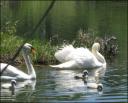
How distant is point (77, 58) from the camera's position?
21.1m

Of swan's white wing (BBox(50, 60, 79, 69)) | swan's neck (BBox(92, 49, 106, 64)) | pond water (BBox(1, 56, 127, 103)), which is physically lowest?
pond water (BBox(1, 56, 127, 103))

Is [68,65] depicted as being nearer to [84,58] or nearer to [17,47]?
[84,58]

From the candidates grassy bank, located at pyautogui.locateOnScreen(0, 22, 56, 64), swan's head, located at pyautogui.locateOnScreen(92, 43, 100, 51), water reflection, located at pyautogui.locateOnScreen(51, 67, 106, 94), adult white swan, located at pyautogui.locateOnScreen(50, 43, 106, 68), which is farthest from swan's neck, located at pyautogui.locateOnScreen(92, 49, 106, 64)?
grassy bank, located at pyautogui.locateOnScreen(0, 22, 56, 64)

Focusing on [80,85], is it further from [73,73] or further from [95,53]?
[95,53]

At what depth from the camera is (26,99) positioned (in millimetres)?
13930

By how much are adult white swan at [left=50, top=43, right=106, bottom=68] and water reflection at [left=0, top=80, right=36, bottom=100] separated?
143 inches

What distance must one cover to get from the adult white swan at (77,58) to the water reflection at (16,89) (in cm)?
363

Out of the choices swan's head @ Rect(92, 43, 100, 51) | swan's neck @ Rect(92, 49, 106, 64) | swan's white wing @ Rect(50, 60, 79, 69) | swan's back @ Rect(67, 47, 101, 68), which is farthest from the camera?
swan's head @ Rect(92, 43, 100, 51)

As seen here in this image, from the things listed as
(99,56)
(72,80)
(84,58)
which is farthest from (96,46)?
(72,80)

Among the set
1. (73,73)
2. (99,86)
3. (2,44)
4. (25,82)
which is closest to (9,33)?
(2,44)

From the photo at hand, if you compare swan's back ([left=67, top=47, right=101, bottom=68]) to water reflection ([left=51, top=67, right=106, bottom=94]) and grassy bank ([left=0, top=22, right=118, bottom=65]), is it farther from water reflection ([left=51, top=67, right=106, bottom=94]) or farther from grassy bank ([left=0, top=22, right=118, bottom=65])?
grassy bank ([left=0, top=22, right=118, bottom=65])

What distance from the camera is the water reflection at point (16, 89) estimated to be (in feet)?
47.5

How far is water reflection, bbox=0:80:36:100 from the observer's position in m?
14.5

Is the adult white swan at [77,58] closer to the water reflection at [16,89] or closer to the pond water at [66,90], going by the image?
the pond water at [66,90]
